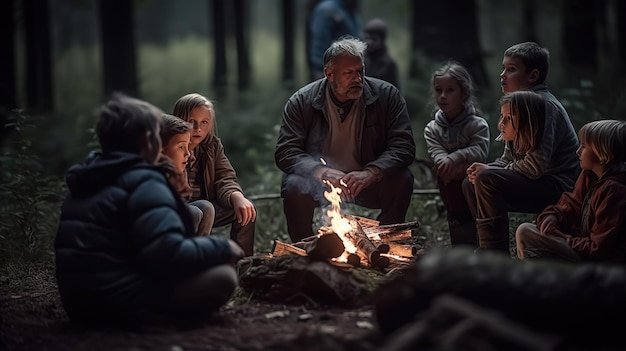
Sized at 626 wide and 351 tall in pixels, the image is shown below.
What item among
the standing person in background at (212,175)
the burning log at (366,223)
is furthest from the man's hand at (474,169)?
the standing person in background at (212,175)

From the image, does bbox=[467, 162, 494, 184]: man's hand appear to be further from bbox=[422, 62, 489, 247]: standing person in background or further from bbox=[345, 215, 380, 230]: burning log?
bbox=[345, 215, 380, 230]: burning log

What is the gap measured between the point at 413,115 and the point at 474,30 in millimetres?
1907

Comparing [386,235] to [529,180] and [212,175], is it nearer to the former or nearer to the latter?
[529,180]

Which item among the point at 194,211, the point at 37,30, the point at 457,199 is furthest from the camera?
the point at 37,30

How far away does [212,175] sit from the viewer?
7059mm

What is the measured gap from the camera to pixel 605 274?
4.20 metres

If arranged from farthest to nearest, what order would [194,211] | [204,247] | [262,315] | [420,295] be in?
1. [194,211]
2. [262,315]
3. [204,247]
4. [420,295]

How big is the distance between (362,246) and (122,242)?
2.10m

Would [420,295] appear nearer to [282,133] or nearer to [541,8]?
[282,133]

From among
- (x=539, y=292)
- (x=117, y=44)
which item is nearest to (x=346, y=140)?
(x=539, y=292)

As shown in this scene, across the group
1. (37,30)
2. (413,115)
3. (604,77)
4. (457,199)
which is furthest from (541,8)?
(457,199)

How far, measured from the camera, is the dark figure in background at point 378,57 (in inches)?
464

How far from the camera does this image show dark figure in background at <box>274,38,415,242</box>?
7250 millimetres

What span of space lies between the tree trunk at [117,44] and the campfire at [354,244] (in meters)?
9.95
